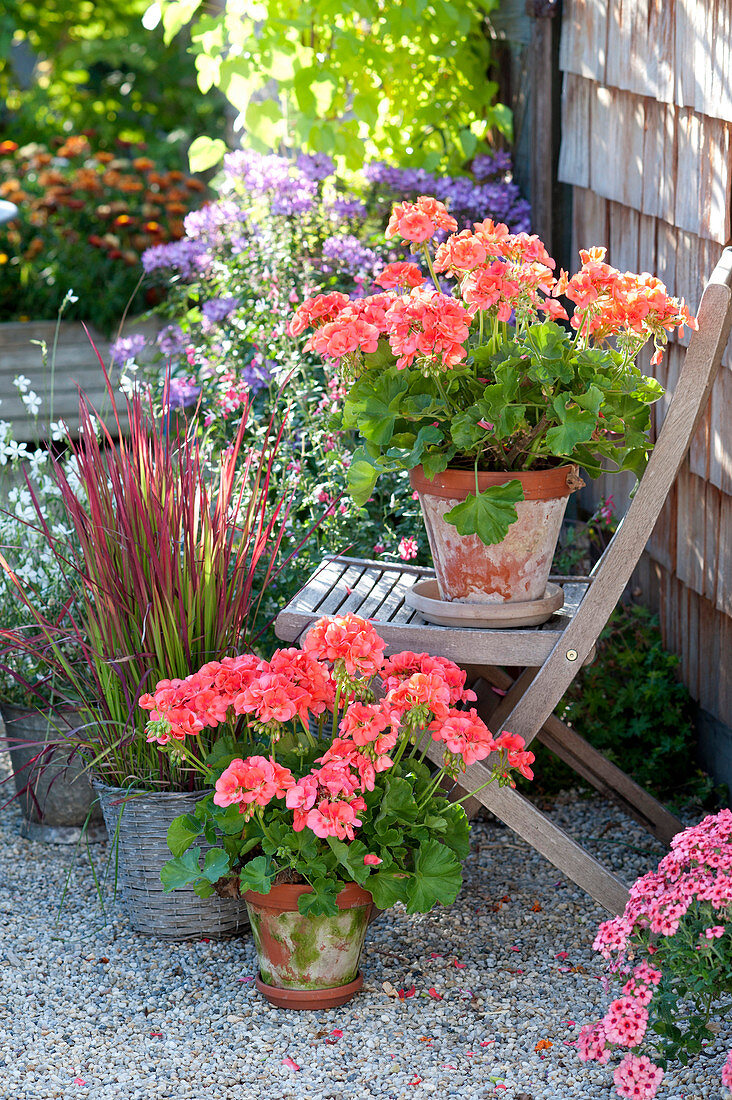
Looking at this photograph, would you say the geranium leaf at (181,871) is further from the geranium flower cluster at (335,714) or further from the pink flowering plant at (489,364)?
the pink flowering plant at (489,364)

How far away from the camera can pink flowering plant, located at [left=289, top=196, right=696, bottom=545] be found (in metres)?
1.92

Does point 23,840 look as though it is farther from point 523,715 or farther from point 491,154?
→ point 491,154

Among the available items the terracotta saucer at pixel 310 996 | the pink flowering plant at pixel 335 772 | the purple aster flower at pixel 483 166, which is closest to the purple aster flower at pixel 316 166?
the purple aster flower at pixel 483 166

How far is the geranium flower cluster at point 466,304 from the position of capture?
189 centimetres

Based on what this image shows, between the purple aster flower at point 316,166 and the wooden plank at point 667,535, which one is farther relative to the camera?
the purple aster flower at point 316,166

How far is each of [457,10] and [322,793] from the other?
2756 millimetres

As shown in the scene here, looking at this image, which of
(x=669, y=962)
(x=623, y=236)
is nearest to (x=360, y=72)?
(x=623, y=236)

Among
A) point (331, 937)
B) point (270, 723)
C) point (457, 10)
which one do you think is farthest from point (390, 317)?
point (457, 10)

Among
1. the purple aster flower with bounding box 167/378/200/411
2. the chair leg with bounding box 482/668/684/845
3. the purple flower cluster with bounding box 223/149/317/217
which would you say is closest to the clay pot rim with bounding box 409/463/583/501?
the chair leg with bounding box 482/668/684/845

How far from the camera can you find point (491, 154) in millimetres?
4043

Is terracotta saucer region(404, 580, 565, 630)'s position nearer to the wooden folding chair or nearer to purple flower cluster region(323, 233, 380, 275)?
the wooden folding chair

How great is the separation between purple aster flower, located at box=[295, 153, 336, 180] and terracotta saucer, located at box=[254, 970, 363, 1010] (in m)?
2.58

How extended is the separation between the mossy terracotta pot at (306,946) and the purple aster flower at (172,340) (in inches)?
82.9

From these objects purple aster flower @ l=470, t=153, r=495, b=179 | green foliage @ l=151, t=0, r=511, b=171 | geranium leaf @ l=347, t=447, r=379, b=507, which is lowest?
geranium leaf @ l=347, t=447, r=379, b=507
